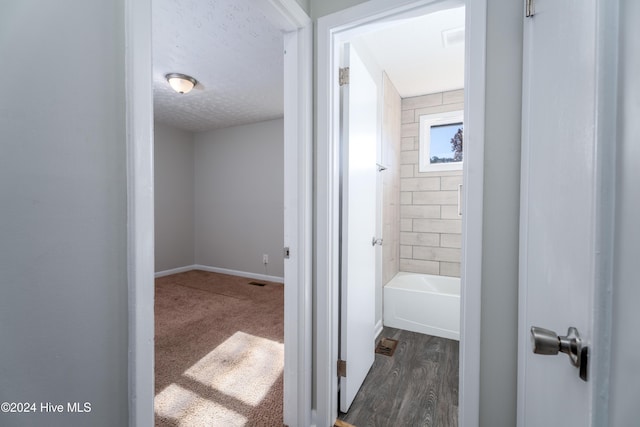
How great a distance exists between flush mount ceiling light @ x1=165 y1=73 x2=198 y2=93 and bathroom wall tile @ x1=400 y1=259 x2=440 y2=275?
3.24 meters

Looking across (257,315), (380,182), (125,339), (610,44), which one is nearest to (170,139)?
(257,315)

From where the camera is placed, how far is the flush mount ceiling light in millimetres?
2713

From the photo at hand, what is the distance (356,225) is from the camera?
5.62 feet

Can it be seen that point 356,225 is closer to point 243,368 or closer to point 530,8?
point 530,8

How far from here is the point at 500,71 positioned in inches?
40.3

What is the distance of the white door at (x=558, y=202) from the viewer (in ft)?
1.40

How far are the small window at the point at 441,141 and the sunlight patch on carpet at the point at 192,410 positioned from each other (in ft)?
10.3

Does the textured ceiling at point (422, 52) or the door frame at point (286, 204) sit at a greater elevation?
the textured ceiling at point (422, 52)

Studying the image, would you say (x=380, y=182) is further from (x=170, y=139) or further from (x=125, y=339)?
(x=170, y=139)

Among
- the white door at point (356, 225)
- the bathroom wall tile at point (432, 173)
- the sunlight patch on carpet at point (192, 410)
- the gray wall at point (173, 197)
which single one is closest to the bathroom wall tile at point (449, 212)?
the bathroom wall tile at point (432, 173)

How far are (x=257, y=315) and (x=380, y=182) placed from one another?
77.9 inches

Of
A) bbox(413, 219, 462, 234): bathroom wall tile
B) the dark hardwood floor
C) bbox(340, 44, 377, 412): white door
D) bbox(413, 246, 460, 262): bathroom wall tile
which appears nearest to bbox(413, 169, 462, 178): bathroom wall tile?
bbox(413, 219, 462, 234): bathroom wall tile

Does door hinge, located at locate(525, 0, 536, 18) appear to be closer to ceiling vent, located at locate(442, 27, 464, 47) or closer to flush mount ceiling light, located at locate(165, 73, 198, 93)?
ceiling vent, located at locate(442, 27, 464, 47)

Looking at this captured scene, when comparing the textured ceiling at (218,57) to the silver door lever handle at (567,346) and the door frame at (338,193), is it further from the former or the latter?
the silver door lever handle at (567,346)
